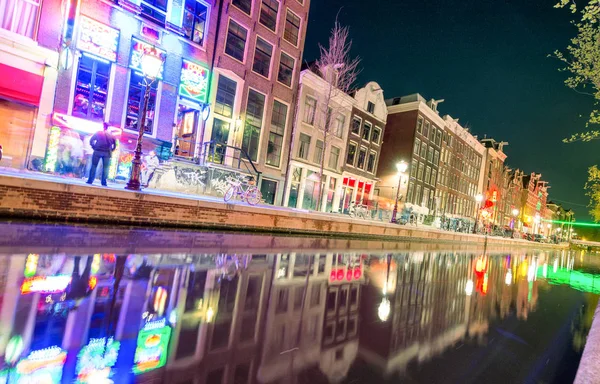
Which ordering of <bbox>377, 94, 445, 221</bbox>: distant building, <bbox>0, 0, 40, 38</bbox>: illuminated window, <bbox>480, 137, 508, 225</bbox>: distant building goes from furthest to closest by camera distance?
<bbox>480, 137, 508, 225</bbox>: distant building < <bbox>377, 94, 445, 221</bbox>: distant building < <bbox>0, 0, 40, 38</bbox>: illuminated window

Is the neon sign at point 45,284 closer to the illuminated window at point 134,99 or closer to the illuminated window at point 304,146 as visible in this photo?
the illuminated window at point 134,99

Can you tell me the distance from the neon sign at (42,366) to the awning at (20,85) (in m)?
13.6

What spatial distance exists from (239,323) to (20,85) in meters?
14.2

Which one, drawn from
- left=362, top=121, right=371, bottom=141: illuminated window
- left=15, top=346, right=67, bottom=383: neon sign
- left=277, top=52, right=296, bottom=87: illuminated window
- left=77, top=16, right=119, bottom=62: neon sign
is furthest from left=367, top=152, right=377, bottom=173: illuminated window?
left=15, top=346, right=67, bottom=383: neon sign

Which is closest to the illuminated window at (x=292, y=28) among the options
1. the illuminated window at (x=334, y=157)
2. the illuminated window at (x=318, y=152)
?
the illuminated window at (x=318, y=152)

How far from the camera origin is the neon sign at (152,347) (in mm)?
2125

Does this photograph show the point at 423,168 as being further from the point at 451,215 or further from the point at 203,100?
the point at 203,100

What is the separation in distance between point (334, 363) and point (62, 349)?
6.71 feet

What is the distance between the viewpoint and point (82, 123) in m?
13.4

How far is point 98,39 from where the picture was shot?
13.8m

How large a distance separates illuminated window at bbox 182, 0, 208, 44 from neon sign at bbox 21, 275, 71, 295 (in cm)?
1701

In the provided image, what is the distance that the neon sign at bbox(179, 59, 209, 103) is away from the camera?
55.5ft

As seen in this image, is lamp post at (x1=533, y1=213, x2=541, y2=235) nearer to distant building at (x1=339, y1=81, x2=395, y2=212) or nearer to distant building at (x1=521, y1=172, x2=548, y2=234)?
distant building at (x1=521, y1=172, x2=548, y2=234)

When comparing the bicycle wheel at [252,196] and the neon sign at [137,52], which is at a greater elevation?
the neon sign at [137,52]
